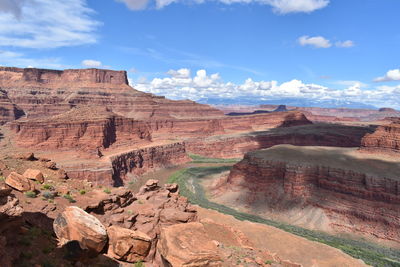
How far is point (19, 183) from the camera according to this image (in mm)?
16062

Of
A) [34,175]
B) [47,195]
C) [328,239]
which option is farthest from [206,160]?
[47,195]

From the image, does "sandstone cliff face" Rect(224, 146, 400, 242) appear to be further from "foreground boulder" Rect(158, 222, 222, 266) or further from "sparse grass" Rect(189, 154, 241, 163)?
"foreground boulder" Rect(158, 222, 222, 266)

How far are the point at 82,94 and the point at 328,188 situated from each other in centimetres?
12194

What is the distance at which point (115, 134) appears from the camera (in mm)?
82625

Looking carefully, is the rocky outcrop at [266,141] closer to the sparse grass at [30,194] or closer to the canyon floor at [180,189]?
the canyon floor at [180,189]

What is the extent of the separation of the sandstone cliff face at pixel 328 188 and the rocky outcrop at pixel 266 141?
45158 millimetres

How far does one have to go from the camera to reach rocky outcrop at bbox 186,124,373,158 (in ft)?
352

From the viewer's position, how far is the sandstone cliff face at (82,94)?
399ft

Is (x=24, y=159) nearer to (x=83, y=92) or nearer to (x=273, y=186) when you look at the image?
(x=273, y=186)

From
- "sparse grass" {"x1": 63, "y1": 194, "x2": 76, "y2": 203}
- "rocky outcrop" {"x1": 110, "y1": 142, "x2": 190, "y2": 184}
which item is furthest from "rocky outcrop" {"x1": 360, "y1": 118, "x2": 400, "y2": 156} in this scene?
"sparse grass" {"x1": 63, "y1": 194, "x2": 76, "y2": 203}

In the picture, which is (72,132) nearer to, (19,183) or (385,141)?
(19,183)

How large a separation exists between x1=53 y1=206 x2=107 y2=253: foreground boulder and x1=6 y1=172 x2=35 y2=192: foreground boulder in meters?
4.47

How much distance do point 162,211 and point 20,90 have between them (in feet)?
463

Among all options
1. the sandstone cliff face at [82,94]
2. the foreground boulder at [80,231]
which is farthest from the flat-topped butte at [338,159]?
the sandstone cliff face at [82,94]
